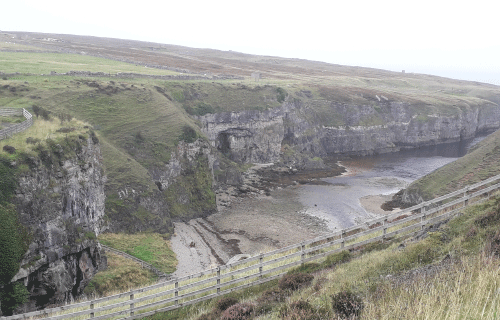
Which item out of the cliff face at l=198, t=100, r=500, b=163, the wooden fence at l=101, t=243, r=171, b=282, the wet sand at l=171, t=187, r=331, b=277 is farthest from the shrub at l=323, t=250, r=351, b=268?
the cliff face at l=198, t=100, r=500, b=163

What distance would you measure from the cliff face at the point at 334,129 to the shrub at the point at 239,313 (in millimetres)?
74471

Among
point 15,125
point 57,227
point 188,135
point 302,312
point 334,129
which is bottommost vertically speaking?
point 57,227

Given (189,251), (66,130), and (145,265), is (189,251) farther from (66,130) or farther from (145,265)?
(66,130)

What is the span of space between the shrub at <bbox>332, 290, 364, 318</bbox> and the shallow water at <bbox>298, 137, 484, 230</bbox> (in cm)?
4923

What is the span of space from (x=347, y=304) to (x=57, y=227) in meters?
27.4

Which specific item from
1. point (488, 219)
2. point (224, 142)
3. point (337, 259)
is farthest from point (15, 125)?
point (224, 142)

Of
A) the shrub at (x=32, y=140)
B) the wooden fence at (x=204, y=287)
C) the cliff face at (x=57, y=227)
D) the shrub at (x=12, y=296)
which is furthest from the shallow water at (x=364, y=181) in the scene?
the shrub at (x=12, y=296)

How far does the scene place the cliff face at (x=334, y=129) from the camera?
303 feet

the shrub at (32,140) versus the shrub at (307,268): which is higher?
the shrub at (32,140)

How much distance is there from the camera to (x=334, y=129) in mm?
114750

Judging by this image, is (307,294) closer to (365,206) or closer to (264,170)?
(365,206)

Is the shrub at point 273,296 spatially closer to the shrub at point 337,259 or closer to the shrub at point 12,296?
the shrub at point 337,259

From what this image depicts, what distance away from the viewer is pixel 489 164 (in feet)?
201

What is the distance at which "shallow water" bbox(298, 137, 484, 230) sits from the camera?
2552 inches
